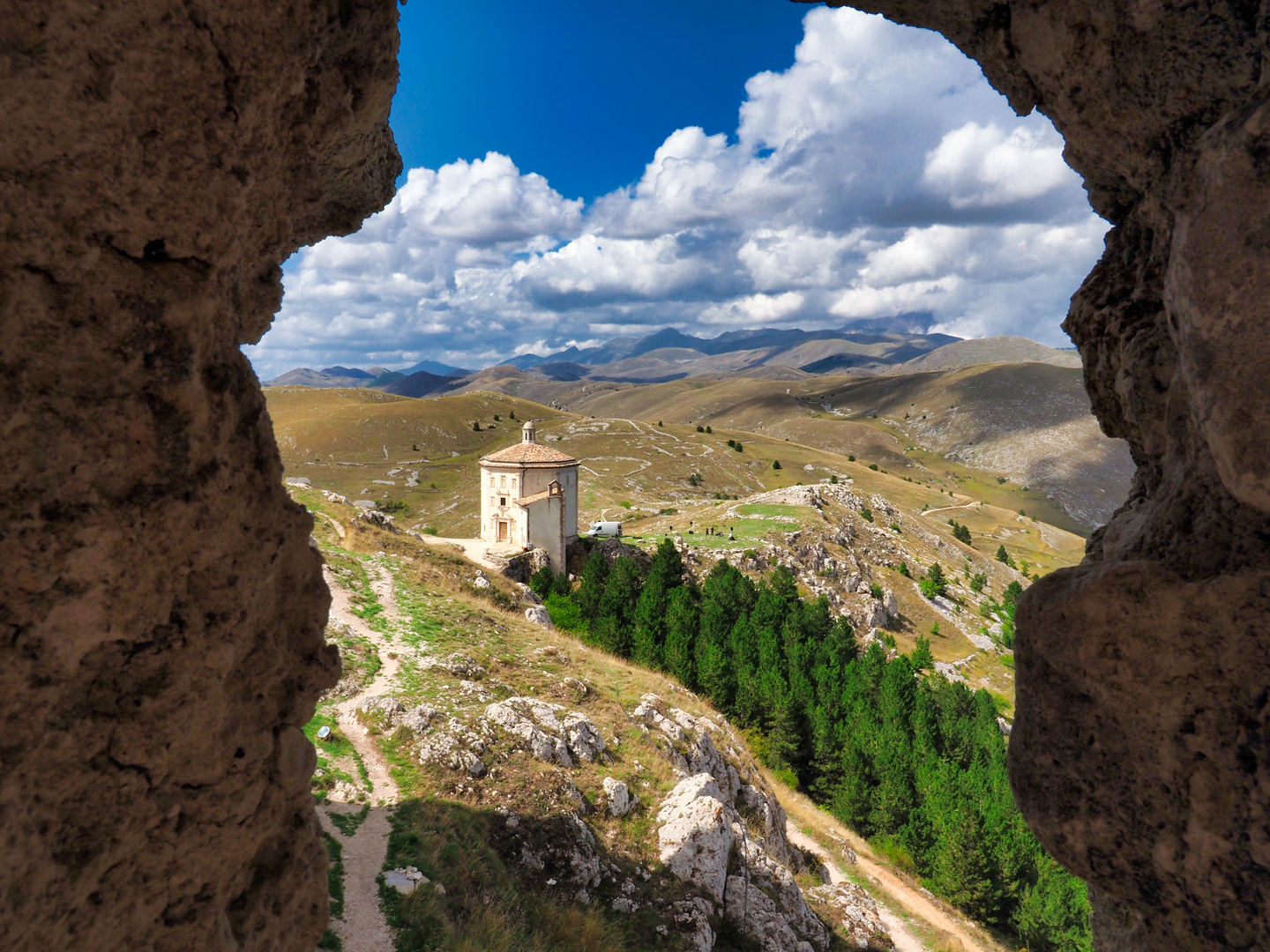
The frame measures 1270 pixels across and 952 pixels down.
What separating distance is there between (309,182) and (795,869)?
2316 cm

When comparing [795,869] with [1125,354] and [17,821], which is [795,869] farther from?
[17,821]

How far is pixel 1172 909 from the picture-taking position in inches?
193

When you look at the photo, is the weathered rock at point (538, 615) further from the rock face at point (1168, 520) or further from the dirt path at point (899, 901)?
the rock face at point (1168, 520)

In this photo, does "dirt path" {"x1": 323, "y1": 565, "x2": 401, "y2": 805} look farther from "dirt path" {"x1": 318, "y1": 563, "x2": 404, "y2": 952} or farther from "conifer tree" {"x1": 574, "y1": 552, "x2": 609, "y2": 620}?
"conifer tree" {"x1": 574, "y1": 552, "x2": 609, "y2": 620}

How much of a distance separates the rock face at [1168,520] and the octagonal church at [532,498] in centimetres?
4298

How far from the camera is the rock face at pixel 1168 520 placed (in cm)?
401

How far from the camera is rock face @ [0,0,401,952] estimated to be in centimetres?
366

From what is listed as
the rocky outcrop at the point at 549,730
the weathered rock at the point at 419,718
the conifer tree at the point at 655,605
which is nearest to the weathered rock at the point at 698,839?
the rocky outcrop at the point at 549,730

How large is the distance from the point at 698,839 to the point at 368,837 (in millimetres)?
7378

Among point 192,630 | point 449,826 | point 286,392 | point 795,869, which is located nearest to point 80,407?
point 192,630

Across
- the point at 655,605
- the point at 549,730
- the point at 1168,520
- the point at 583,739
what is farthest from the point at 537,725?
the point at 655,605

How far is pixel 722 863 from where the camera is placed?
1529 centimetres

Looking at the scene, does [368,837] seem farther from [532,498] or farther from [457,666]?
[532,498]

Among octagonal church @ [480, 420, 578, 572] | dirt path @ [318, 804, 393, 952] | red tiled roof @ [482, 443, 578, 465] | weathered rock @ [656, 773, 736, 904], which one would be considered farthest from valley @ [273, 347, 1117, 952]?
red tiled roof @ [482, 443, 578, 465]
